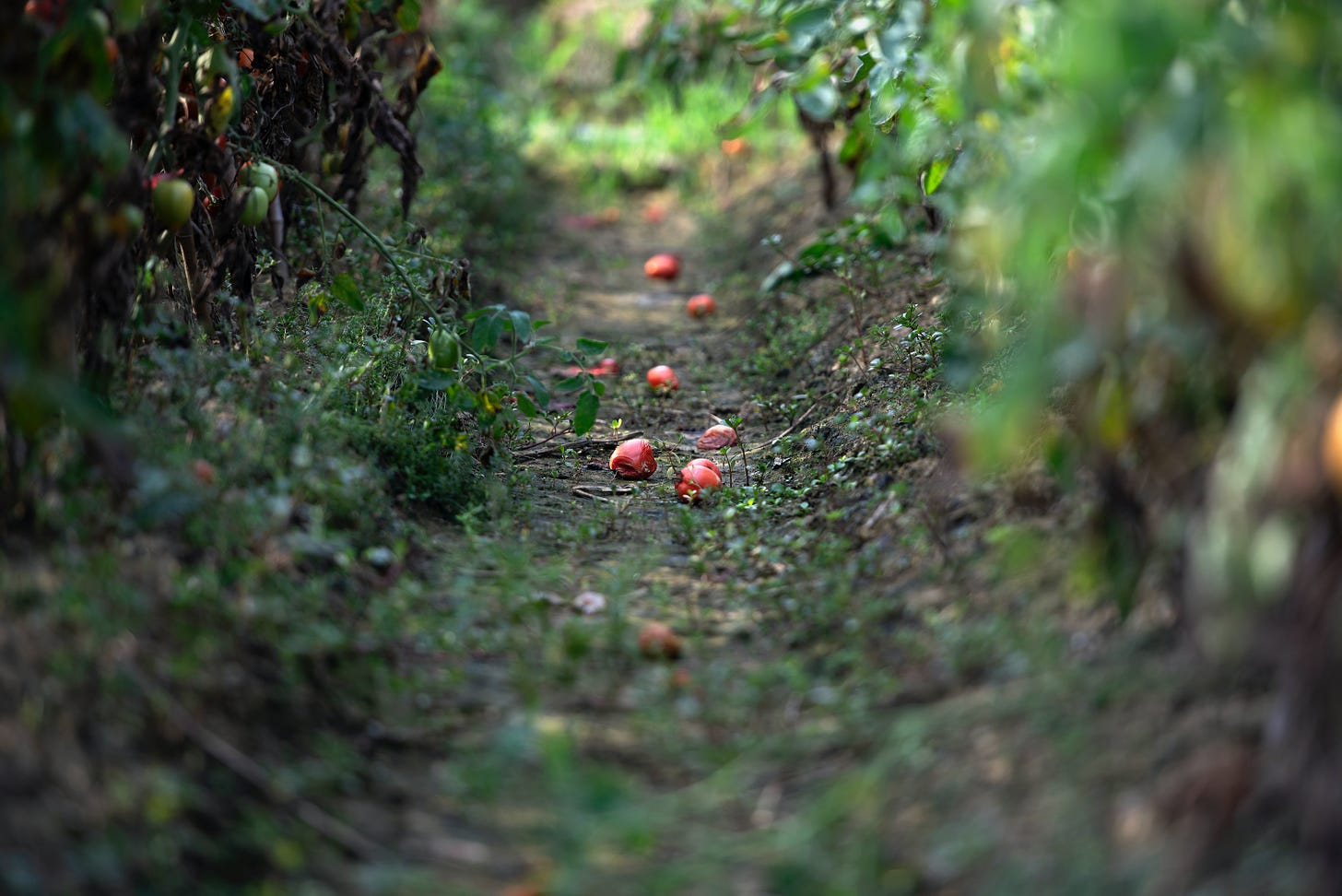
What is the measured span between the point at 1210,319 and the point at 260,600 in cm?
159

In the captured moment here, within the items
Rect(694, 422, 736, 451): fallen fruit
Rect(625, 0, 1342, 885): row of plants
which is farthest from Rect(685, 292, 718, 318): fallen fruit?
Rect(625, 0, 1342, 885): row of plants

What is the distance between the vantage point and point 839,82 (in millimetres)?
4195

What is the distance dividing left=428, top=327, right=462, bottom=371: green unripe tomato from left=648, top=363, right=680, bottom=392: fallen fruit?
51.6 inches

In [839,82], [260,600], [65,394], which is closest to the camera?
[65,394]

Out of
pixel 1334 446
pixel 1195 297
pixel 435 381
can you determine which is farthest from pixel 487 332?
pixel 1334 446

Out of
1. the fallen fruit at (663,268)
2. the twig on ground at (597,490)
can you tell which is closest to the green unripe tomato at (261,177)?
the twig on ground at (597,490)

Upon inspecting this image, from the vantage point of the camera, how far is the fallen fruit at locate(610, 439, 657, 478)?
3.69 metres

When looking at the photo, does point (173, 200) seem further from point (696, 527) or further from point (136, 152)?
point (696, 527)

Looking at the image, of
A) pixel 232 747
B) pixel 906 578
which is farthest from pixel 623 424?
pixel 232 747

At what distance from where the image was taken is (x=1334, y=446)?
4.86 ft

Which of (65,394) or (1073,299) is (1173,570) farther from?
(65,394)

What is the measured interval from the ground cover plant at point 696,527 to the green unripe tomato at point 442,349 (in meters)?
0.02

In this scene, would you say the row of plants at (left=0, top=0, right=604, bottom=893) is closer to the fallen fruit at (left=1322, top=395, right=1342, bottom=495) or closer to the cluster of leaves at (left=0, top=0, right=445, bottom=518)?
the cluster of leaves at (left=0, top=0, right=445, bottom=518)

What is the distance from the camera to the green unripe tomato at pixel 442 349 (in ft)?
10.5
